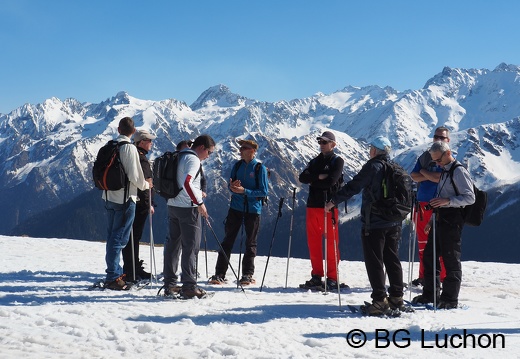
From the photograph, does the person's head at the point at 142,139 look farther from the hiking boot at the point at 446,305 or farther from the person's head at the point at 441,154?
the hiking boot at the point at 446,305

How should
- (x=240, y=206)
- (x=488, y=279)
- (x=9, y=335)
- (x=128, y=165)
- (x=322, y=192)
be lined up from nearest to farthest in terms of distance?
(x=9, y=335) < (x=128, y=165) < (x=322, y=192) < (x=240, y=206) < (x=488, y=279)

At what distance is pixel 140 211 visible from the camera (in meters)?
11.8

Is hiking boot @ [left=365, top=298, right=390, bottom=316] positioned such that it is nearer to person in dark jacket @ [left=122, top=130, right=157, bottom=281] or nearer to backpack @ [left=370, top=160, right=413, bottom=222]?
backpack @ [left=370, top=160, right=413, bottom=222]

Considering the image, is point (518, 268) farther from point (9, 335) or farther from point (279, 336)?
point (9, 335)

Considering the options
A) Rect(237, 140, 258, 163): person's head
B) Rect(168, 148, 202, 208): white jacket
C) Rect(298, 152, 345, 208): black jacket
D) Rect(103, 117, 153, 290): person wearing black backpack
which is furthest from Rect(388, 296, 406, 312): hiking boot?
Rect(103, 117, 153, 290): person wearing black backpack

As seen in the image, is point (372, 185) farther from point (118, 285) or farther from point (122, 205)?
point (118, 285)

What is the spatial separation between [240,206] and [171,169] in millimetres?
2956

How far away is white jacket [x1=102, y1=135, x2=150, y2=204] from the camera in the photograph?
10180 mm

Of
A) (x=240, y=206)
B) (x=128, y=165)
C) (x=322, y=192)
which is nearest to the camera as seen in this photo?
(x=128, y=165)

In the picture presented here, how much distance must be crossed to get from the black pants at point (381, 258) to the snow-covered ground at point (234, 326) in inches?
20.4

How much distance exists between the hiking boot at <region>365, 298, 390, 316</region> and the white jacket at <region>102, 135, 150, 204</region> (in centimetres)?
471

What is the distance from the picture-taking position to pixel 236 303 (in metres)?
9.49

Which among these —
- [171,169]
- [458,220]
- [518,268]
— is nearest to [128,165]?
[171,169]

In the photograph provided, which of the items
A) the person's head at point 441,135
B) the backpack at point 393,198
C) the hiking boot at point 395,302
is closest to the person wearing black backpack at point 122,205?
the backpack at point 393,198
